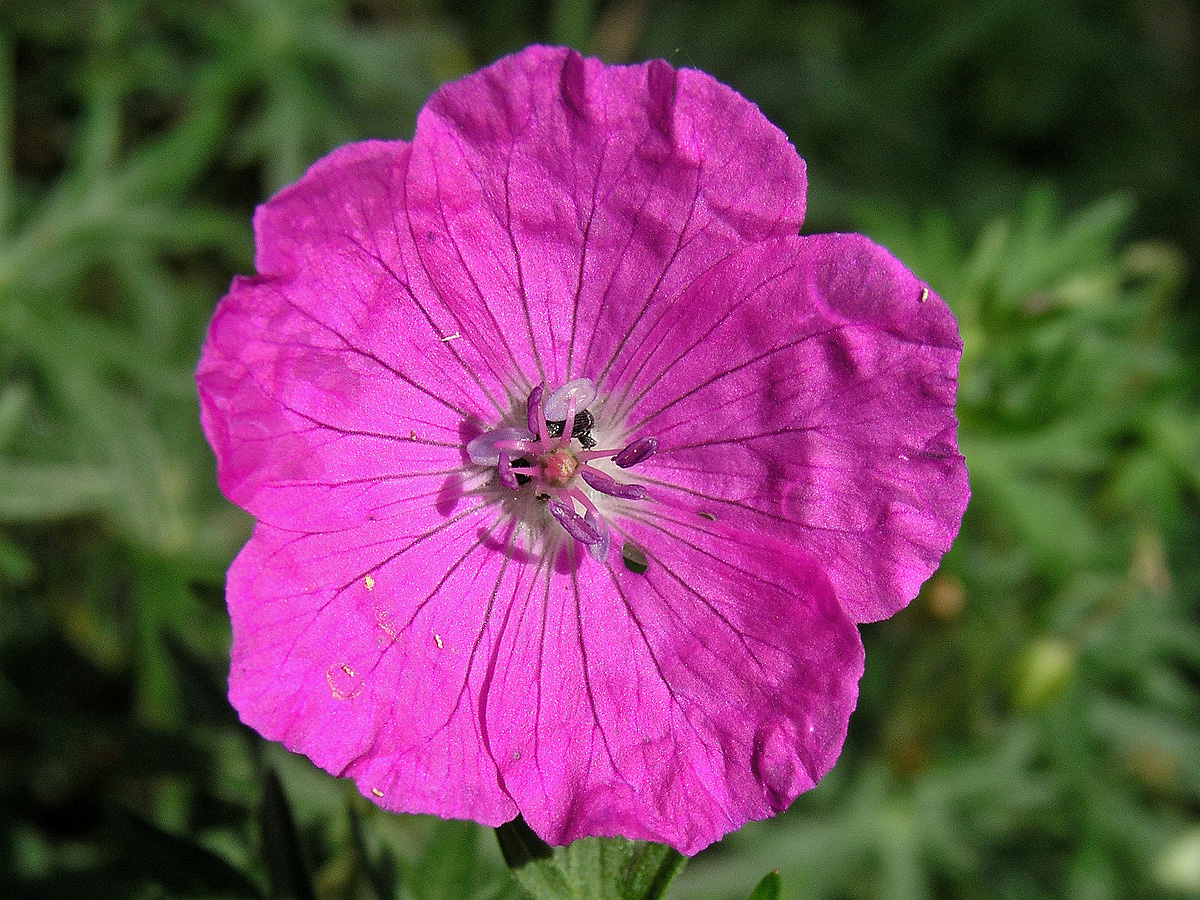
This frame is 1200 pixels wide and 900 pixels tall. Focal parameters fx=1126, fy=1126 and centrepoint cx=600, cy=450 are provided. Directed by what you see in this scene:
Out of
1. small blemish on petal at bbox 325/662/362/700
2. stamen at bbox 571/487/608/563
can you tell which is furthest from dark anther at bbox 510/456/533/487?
small blemish on petal at bbox 325/662/362/700

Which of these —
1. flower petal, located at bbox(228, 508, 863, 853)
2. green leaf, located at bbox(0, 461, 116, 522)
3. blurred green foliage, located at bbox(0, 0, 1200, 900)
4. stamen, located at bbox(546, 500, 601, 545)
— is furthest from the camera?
green leaf, located at bbox(0, 461, 116, 522)

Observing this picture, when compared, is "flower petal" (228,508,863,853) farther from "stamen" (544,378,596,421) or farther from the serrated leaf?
"stamen" (544,378,596,421)

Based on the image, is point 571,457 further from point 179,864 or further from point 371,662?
point 179,864

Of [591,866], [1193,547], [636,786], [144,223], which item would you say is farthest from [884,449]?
[1193,547]

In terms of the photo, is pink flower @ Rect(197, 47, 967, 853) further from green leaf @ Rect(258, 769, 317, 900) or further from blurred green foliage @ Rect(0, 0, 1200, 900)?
blurred green foliage @ Rect(0, 0, 1200, 900)

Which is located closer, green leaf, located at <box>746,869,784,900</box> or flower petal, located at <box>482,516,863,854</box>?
green leaf, located at <box>746,869,784,900</box>

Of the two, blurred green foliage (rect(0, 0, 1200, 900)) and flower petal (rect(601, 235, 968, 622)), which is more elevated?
flower petal (rect(601, 235, 968, 622))

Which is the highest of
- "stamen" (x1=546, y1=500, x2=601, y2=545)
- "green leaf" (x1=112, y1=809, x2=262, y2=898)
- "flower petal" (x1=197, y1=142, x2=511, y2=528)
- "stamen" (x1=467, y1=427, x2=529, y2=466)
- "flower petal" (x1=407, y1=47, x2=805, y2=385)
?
"flower petal" (x1=407, y1=47, x2=805, y2=385)

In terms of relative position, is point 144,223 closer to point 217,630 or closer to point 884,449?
point 217,630

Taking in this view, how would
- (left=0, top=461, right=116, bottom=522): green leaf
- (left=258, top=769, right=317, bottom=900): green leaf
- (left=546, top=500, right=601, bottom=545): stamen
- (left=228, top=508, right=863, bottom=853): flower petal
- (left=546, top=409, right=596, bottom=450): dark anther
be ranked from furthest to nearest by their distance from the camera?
(left=0, top=461, right=116, bottom=522): green leaf
(left=546, top=409, right=596, bottom=450): dark anther
(left=546, top=500, right=601, bottom=545): stamen
(left=258, top=769, right=317, bottom=900): green leaf
(left=228, top=508, right=863, bottom=853): flower petal
